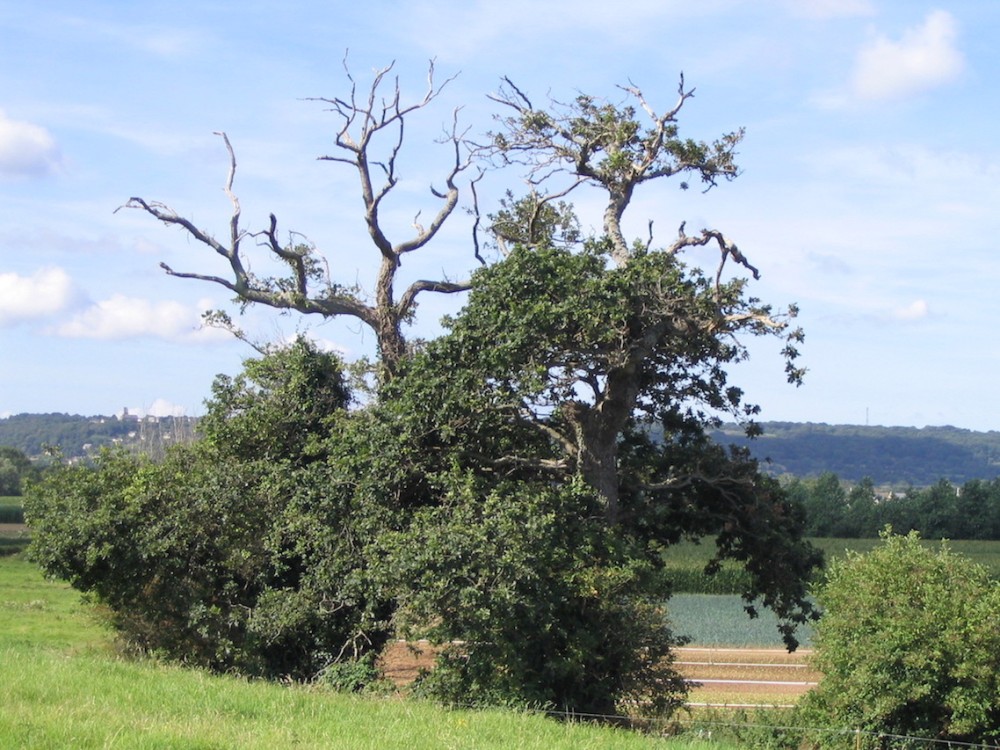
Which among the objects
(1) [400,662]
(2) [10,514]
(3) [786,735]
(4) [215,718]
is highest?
(4) [215,718]

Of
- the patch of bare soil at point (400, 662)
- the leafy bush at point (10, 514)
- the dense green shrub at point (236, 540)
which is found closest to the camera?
the patch of bare soil at point (400, 662)

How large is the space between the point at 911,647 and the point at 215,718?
37.0ft

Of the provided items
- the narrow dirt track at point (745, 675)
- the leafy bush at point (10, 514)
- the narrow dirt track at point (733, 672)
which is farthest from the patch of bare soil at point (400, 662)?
the leafy bush at point (10, 514)

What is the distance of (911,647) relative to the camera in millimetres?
17406

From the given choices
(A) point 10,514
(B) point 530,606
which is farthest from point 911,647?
(A) point 10,514

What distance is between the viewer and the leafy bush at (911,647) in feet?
56.1

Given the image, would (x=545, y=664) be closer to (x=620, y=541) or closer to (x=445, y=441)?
(x=620, y=541)

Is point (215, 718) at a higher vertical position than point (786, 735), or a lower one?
higher

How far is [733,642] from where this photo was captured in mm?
37500

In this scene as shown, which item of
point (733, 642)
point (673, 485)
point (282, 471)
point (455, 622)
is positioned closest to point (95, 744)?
point (455, 622)

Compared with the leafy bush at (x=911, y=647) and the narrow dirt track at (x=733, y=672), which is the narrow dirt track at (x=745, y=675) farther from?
the leafy bush at (x=911, y=647)

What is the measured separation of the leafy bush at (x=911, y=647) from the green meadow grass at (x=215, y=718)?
254 inches

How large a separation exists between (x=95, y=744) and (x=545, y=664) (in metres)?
9.19

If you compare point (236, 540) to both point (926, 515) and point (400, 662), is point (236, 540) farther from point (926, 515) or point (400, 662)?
point (926, 515)
